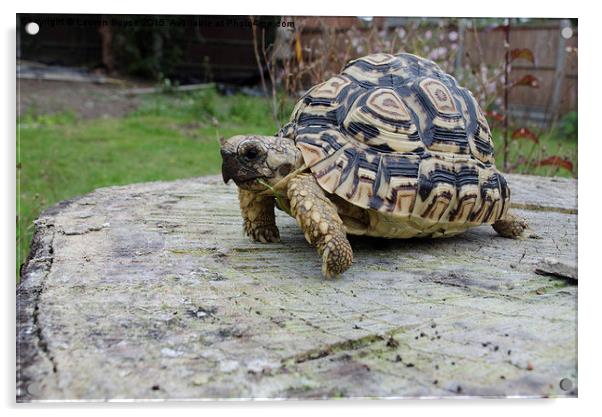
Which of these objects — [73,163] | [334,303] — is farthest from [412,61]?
[73,163]

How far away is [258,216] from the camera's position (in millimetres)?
2096

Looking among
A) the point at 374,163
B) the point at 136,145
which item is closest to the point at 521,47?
the point at 374,163

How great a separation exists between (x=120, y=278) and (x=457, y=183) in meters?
Result: 1.06

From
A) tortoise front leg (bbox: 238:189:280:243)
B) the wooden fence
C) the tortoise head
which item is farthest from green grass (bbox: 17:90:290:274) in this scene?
the tortoise head

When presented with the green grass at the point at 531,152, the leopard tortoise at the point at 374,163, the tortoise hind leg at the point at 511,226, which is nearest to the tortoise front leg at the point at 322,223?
the leopard tortoise at the point at 374,163

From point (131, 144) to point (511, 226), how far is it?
3.17 metres

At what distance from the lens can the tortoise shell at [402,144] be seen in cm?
186

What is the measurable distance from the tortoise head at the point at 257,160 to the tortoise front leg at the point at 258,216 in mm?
192

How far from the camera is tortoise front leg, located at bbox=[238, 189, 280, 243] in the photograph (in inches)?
82.4

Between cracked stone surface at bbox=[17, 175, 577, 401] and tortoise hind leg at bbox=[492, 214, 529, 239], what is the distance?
0.05 meters

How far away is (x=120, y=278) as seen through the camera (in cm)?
175

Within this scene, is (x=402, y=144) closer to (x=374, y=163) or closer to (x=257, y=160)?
(x=374, y=163)

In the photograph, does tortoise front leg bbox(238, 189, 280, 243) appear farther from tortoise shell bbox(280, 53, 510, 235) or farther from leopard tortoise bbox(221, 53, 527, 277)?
tortoise shell bbox(280, 53, 510, 235)

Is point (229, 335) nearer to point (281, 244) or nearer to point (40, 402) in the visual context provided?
point (40, 402)
